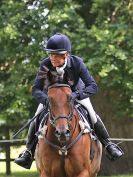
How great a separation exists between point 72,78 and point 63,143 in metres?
0.94

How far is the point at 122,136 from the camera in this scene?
62.1ft

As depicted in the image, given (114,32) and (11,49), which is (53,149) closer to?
(114,32)

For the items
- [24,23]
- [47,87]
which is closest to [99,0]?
[24,23]

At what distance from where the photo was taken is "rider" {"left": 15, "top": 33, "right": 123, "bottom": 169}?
738 centimetres

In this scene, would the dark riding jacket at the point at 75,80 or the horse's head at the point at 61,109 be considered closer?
the horse's head at the point at 61,109

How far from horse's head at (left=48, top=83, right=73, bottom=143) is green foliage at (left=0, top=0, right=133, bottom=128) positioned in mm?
7873

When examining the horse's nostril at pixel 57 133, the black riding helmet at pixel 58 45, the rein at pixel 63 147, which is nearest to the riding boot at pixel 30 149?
the rein at pixel 63 147

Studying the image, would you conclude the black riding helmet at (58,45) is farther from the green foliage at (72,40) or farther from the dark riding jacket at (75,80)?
the green foliage at (72,40)

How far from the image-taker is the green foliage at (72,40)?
1561cm

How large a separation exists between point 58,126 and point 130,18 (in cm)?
1085

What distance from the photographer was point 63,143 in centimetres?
729

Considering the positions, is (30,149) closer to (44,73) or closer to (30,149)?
(30,149)

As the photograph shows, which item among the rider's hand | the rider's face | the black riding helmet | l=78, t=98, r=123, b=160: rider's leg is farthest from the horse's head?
l=78, t=98, r=123, b=160: rider's leg

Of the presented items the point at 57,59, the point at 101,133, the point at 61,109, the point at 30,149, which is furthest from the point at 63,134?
the point at 101,133
